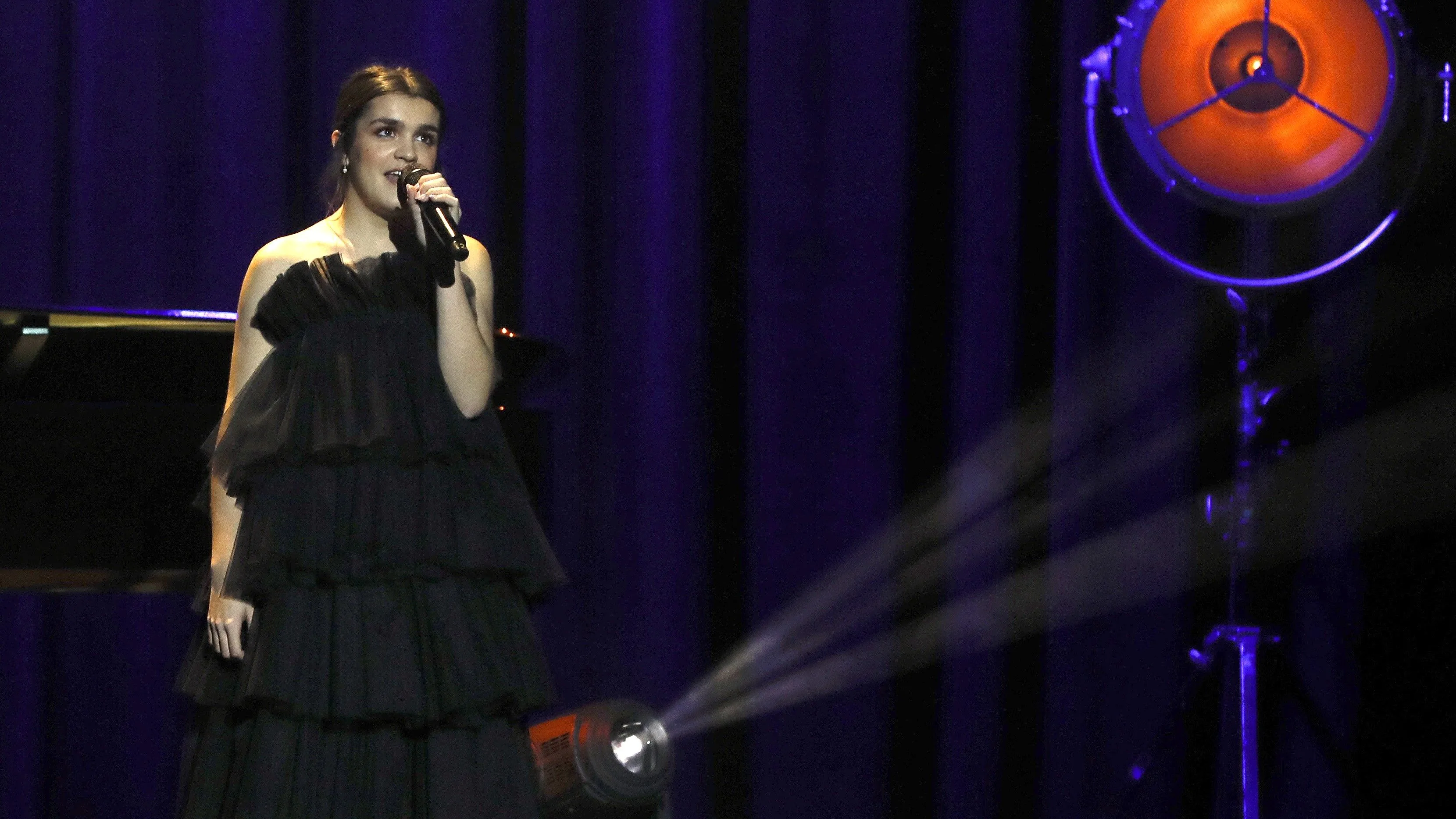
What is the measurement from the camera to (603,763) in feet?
6.39

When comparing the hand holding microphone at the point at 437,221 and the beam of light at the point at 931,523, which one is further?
the beam of light at the point at 931,523

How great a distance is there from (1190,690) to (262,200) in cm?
196

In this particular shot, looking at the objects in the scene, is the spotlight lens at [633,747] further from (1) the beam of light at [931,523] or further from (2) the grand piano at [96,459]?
(1) the beam of light at [931,523]

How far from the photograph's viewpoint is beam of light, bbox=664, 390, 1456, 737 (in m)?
2.55

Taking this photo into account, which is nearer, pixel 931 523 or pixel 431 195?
pixel 431 195

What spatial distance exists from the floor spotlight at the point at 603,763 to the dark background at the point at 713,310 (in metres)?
0.69

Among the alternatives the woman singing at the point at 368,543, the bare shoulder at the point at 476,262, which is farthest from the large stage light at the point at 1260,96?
the woman singing at the point at 368,543

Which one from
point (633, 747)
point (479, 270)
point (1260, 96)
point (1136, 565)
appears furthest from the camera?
point (1136, 565)

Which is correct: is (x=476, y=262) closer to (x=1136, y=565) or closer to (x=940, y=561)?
(x=940, y=561)

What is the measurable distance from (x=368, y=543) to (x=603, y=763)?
19.1 inches

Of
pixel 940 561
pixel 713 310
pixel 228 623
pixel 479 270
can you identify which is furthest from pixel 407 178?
pixel 940 561

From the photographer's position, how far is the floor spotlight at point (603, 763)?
195 cm

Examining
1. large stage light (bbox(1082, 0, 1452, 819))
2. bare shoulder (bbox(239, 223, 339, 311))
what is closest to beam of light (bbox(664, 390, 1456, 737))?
large stage light (bbox(1082, 0, 1452, 819))

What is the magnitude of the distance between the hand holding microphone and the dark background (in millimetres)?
946
